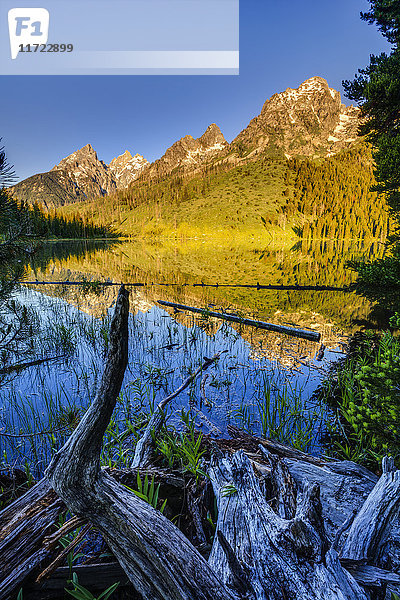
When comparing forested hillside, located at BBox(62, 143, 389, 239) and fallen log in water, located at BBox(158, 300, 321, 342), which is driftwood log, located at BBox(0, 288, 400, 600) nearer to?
fallen log in water, located at BBox(158, 300, 321, 342)

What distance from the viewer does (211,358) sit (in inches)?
298

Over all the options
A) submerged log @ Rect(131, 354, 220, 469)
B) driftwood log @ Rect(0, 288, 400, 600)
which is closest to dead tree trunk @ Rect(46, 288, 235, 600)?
driftwood log @ Rect(0, 288, 400, 600)

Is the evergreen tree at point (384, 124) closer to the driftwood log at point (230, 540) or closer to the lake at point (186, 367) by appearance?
the lake at point (186, 367)

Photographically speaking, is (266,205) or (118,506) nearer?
(118,506)

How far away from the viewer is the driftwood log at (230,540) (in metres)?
1.47

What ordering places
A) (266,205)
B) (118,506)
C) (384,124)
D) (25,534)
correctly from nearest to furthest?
(118,506), (25,534), (384,124), (266,205)

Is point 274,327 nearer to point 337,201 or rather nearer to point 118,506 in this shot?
point 118,506

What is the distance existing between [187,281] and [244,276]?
5380 millimetres

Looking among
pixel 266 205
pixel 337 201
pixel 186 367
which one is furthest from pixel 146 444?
pixel 266 205

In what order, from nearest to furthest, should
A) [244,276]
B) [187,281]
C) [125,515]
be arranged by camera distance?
1. [125,515]
2. [187,281]
3. [244,276]

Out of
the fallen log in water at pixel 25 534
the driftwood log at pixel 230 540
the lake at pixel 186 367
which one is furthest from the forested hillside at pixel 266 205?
the fallen log in water at pixel 25 534

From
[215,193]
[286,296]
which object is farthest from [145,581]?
[215,193]

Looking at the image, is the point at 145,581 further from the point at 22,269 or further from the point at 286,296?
the point at 286,296

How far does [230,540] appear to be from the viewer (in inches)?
73.3
